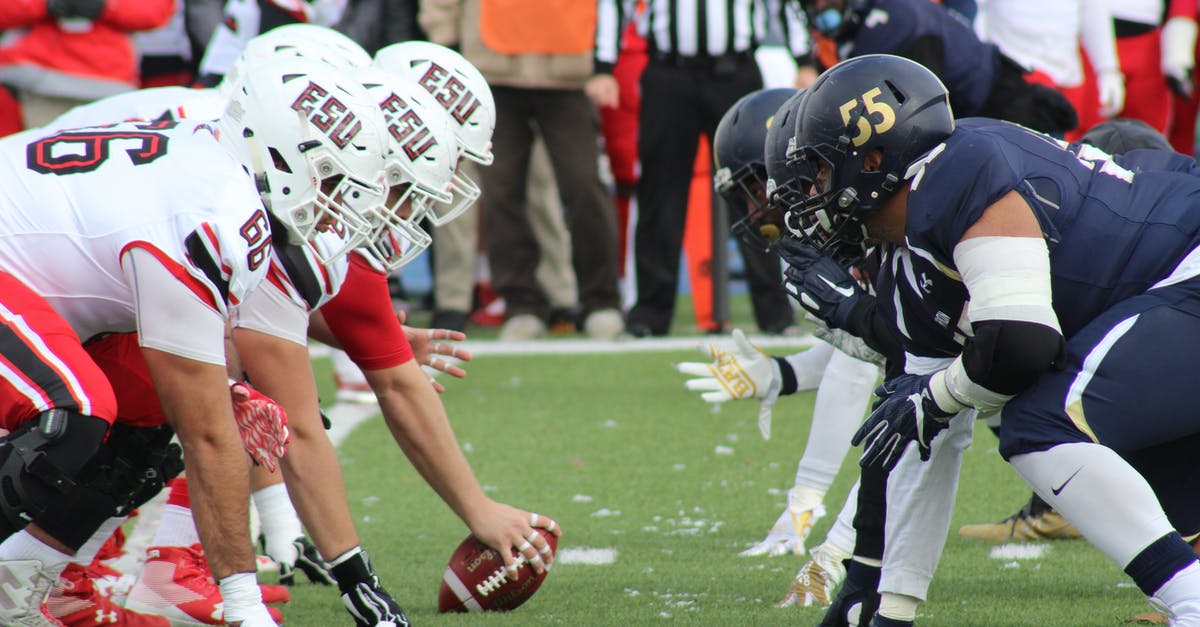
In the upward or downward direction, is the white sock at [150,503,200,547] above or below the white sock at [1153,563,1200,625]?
below

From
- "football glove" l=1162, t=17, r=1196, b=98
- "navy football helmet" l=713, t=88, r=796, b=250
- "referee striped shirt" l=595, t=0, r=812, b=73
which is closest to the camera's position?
"navy football helmet" l=713, t=88, r=796, b=250

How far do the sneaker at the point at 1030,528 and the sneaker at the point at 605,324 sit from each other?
4.26 metres

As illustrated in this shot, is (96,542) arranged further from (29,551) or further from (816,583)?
(816,583)

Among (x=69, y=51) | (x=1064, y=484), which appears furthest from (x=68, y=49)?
(x=1064, y=484)

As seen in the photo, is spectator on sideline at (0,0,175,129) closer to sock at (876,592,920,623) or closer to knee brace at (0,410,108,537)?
knee brace at (0,410,108,537)

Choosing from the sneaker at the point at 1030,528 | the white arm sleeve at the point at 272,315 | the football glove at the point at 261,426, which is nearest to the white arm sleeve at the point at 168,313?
the football glove at the point at 261,426

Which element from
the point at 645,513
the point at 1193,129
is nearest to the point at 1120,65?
the point at 1193,129

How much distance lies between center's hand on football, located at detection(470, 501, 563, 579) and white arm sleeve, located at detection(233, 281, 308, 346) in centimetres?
71

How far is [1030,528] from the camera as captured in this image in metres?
4.53

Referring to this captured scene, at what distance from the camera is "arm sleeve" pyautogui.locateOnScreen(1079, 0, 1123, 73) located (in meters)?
8.27

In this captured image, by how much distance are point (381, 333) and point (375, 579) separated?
2.31 ft

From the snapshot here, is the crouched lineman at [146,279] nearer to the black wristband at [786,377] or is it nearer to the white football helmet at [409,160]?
the white football helmet at [409,160]

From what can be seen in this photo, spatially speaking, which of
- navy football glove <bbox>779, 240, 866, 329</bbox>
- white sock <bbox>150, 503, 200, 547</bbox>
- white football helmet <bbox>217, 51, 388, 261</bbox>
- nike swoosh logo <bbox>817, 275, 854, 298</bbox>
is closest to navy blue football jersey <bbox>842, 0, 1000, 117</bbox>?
navy football glove <bbox>779, 240, 866, 329</bbox>

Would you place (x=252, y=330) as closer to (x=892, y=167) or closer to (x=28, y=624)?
(x=28, y=624)
